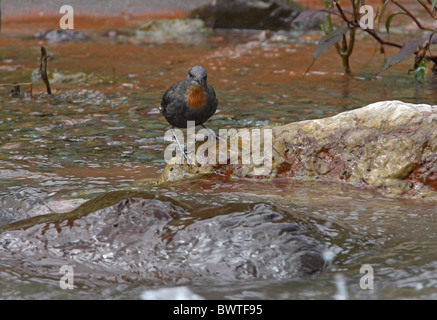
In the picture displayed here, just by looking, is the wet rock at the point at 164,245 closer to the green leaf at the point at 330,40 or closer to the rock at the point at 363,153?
the rock at the point at 363,153

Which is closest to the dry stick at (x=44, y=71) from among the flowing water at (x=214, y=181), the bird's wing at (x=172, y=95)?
the flowing water at (x=214, y=181)

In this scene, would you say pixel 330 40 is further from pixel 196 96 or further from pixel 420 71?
pixel 196 96

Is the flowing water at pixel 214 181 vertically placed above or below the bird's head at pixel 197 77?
below

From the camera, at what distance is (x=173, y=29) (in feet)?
44.6

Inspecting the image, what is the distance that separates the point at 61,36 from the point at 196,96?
8.46m

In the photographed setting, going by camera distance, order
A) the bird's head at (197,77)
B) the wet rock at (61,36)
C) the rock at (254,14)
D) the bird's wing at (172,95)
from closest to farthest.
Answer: the bird's head at (197,77) → the bird's wing at (172,95) → the wet rock at (61,36) → the rock at (254,14)

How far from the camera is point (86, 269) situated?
124 inches

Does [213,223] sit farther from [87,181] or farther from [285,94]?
[285,94]

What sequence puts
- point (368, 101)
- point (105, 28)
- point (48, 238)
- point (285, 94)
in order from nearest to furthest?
1. point (48, 238)
2. point (368, 101)
3. point (285, 94)
4. point (105, 28)

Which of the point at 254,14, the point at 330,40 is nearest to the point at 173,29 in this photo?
the point at 254,14

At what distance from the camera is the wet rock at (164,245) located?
3.05 meters

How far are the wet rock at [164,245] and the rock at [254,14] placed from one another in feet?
34.4
